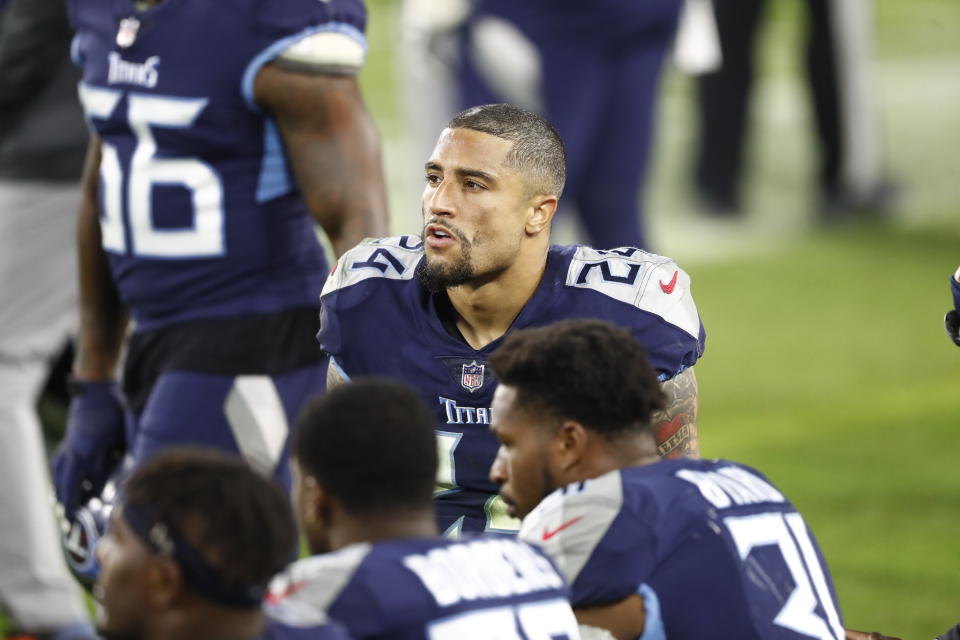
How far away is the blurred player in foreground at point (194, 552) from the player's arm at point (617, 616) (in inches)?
25.4

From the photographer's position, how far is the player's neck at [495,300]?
138 inches

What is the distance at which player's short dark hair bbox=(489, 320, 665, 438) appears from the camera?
2.91 metres

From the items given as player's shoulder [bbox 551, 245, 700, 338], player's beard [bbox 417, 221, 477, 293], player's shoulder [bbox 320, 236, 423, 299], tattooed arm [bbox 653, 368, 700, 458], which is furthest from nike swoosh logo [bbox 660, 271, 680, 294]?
player's shoulder [bbox 320, 236, 423, 299]

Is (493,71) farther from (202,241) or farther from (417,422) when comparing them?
(417,422)

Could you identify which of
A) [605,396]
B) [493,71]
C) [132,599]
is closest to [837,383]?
[493,71]

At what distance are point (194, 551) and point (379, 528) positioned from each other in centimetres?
38

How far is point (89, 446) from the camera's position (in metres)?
4.13

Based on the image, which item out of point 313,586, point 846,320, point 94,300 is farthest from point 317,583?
point 846,320

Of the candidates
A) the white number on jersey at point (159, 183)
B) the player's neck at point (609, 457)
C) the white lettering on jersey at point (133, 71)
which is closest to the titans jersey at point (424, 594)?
the player's neck at point (609, 457)

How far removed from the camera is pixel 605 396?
→ 2.91 metres

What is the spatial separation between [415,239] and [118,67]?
31.5 inches

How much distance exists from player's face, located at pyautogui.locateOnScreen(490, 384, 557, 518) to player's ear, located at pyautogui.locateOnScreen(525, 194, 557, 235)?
63 cm

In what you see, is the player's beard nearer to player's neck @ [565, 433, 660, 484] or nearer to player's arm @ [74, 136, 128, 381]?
player's neck @ [565, 433, 660, 484]

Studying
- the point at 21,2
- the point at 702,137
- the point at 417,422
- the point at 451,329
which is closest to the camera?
the point at 417,422
